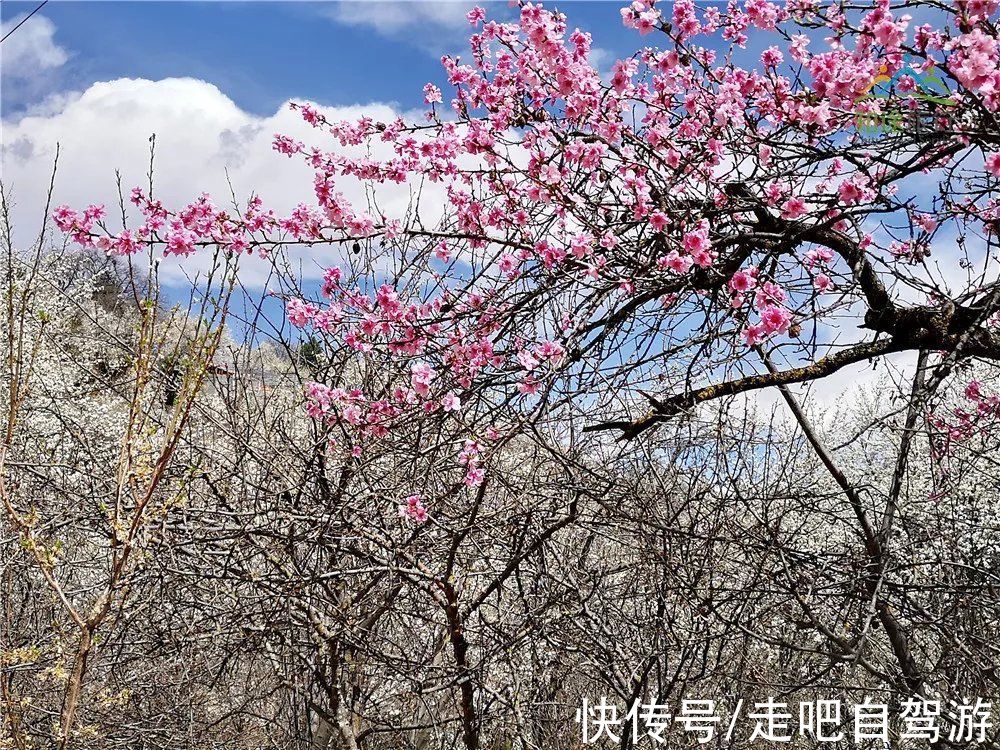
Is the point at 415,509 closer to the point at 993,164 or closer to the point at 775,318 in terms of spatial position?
the point at 775,318

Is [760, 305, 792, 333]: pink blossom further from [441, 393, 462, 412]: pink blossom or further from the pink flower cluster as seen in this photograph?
the pink flower cluster

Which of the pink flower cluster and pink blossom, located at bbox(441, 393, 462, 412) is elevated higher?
pink blossom, located at bbox(441, 393, 462, 412)

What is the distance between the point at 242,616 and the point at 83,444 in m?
1.12

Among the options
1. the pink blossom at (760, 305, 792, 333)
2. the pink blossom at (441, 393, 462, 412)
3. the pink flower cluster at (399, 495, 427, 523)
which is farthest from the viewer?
the pink flower cluster at (399, 495, 427, 523)

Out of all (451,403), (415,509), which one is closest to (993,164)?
(451,403)

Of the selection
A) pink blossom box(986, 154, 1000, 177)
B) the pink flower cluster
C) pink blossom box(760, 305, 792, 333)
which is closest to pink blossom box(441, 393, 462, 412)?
the pink flower cluster

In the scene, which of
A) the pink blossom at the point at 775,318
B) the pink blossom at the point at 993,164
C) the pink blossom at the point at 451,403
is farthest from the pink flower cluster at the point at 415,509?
the pink blossom at the point at 993,164

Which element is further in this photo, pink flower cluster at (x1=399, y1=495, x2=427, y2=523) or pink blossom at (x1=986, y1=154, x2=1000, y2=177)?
pink flower cluster at (x1=399, y1=495, x2=427, y2=523)

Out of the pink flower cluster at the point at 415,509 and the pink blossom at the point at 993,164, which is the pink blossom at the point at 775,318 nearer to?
the pink blossom at the point at 993,164

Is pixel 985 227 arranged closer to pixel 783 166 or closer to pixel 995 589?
pixel 783 166

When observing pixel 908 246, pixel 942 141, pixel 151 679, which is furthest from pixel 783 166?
pixel 151 679

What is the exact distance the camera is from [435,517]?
3.82 metres

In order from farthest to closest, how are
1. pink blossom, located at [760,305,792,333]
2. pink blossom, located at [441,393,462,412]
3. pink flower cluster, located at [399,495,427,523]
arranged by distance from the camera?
pink flower cluster, located at [399,495,427,523] < pink blossom, located at [441,393,462,412] < pink blossom, located at [760,305,792,333]

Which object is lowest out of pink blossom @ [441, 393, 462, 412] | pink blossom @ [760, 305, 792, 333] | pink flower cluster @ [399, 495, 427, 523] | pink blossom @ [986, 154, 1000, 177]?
pink flower cluster @ [399, 495, 427, 523]
